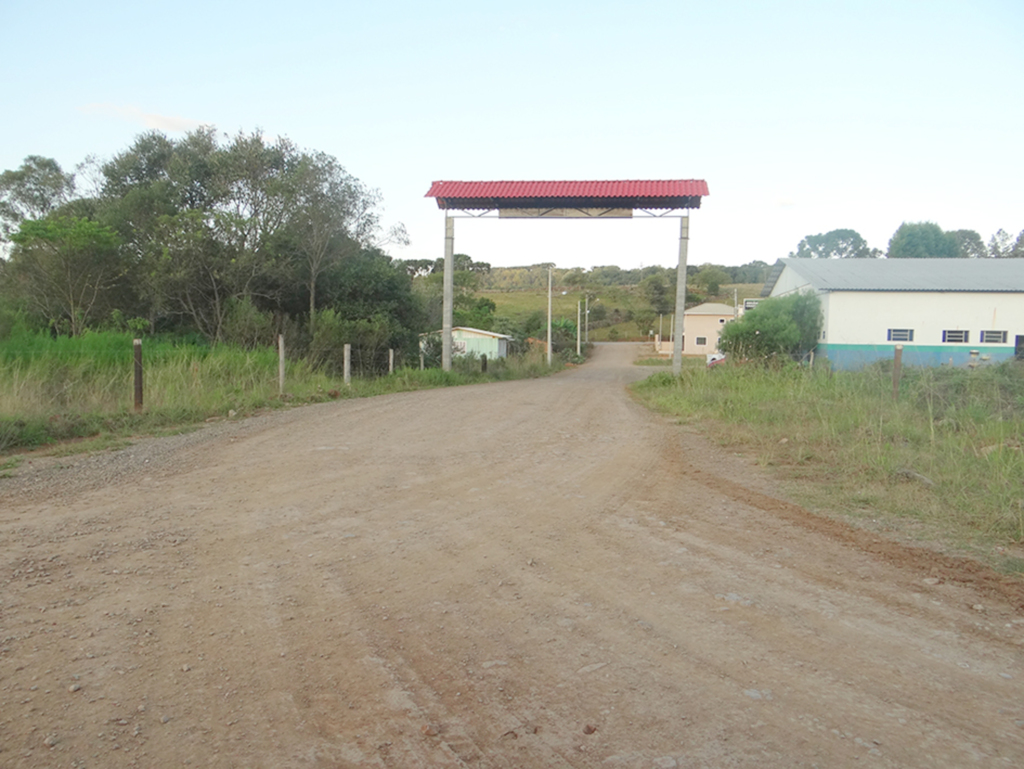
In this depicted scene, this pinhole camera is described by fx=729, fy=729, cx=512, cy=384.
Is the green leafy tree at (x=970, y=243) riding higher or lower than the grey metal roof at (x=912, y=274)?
higher

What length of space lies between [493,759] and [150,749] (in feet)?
4.29

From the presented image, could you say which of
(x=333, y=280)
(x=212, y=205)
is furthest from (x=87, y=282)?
(x=333, y=280)

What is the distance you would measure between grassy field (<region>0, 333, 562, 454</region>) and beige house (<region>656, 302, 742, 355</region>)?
5033 centimetres

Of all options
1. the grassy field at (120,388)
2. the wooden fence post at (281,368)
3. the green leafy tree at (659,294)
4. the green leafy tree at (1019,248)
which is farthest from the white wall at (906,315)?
the green leafy tree at (1019,248)

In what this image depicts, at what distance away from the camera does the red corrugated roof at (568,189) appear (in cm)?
2383

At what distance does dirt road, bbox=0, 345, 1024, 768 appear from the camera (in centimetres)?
286

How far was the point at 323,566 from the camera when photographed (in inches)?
191

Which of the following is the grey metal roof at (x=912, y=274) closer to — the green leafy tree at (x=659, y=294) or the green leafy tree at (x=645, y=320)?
the green leafy tree at (x=645, y=320)

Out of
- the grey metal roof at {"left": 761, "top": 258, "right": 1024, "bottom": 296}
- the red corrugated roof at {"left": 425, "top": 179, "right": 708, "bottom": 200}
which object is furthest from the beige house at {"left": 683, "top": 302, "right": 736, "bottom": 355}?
the red corrugated roof at {"left": 425, "top": 179, "right": 708, "bottom": 200}

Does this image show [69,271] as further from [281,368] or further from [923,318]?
[923,318]

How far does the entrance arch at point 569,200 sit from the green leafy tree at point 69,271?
32.8 feet

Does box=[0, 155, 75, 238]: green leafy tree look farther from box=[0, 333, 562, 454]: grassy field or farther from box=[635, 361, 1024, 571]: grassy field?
box=[635, 361, 1024, 571]: grassy field

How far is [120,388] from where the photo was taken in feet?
42.3

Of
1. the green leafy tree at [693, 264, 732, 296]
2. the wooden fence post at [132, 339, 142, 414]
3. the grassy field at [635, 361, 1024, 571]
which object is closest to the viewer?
the grassy field at [635, 361, 1024, 571]
